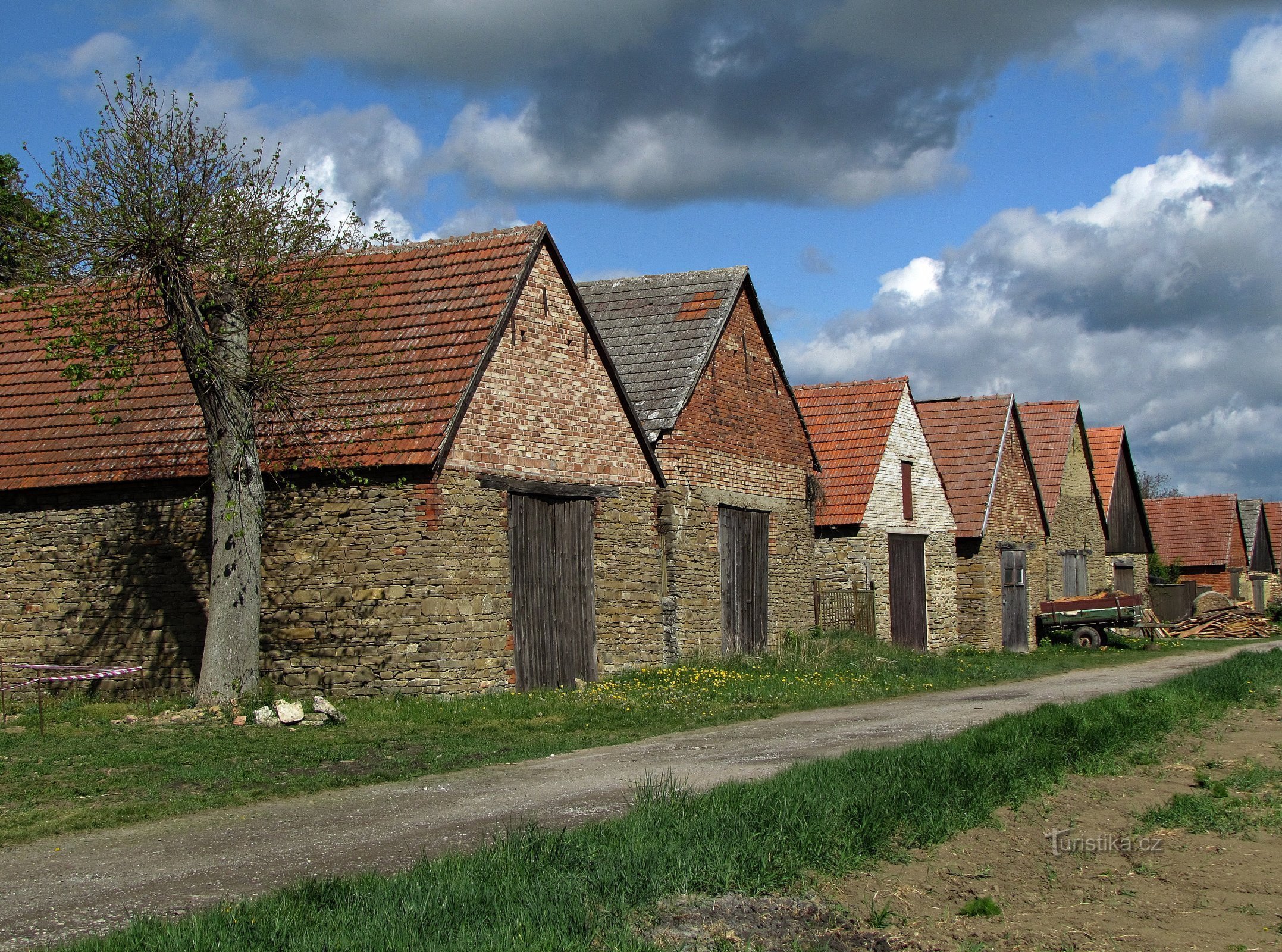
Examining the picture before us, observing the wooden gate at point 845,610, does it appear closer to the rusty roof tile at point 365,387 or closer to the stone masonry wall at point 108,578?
the rusty roof tile at point 365,387

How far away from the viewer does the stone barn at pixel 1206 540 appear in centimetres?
5609

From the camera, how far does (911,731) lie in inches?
536

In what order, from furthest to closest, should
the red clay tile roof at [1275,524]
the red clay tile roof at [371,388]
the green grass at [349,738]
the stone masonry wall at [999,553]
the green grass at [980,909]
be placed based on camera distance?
the red clay tile roof at [1275,524] < the stone masonry wall at [999,553] < the red clay tile roof at [371,388] < the green grass at [349,738] < the green grass at [980,909]

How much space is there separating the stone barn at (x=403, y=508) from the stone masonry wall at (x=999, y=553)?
14.4 m

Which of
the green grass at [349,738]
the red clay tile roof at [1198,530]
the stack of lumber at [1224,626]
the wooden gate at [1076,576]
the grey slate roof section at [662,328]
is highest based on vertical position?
the grey slate roof section at [662,328]

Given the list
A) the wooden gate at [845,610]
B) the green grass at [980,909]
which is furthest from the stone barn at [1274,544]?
the green grass at [980,909]

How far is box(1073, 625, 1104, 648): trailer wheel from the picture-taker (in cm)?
3462

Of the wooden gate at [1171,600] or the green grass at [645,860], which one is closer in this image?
the green grass at [645,860]

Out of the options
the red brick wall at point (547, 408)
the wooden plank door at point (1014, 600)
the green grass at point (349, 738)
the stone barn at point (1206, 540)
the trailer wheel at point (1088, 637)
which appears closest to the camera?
the green grass at point (349, 738)

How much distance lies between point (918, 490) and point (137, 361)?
64.1ft

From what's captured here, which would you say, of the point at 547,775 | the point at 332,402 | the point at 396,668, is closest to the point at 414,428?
the point at 332,402

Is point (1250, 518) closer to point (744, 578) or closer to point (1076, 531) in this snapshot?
point (1076, 531)

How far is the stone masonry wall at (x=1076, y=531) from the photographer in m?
37.7

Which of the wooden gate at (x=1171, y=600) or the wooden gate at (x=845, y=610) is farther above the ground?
the wooden gate at (x=845, y=610)
